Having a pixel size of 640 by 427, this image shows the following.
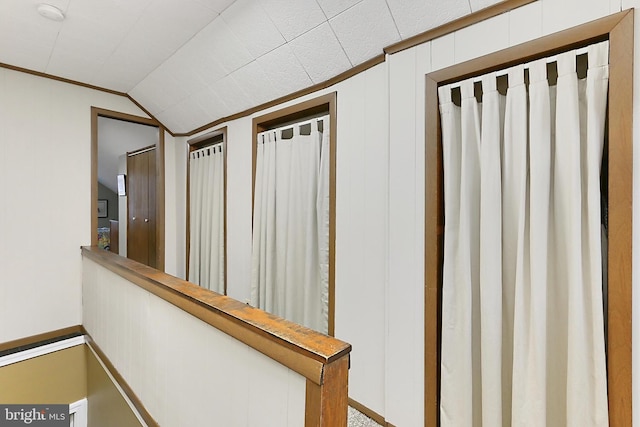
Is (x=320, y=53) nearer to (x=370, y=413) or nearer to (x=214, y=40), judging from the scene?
(x=214, y=40)

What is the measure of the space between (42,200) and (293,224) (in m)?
2.22

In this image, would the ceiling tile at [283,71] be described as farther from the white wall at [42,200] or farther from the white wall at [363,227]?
the white wall at [42,200]

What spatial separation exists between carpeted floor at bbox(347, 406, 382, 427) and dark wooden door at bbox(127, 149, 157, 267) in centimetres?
274

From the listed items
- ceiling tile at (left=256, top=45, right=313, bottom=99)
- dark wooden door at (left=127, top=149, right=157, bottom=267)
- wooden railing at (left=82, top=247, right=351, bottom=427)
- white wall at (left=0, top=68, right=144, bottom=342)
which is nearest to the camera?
wooden railing at (left=82, top=247, right=351, bottom=427)

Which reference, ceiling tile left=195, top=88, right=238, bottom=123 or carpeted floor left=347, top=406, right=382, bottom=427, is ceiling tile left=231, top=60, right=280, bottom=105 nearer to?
ceiling tile left=195, top=88, right=238, bottom=123

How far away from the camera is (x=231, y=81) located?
2400 mm

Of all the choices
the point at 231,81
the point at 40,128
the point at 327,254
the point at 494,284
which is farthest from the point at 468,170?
the point at 40,128

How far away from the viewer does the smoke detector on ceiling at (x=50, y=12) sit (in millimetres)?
1835

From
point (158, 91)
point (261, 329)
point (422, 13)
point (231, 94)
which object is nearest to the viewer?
point (261, 329)

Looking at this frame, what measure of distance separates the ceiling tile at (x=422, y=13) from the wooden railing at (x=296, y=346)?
1.38 metres

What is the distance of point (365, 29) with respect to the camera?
1571mm

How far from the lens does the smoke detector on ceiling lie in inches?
72.2

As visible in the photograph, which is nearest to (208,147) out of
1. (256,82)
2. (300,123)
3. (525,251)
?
(256,82)

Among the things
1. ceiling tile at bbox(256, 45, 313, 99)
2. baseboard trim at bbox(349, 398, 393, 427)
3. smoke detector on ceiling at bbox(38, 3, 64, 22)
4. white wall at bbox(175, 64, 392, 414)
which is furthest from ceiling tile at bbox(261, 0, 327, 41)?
baseboard trim at bbox(349, 398, 393, 427)
